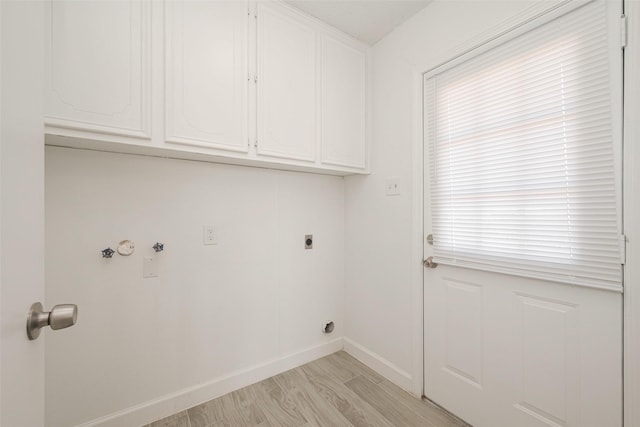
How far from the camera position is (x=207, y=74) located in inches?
56.3

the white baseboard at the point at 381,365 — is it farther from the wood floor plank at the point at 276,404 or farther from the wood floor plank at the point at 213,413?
the wood floor plank at the point at 213,413

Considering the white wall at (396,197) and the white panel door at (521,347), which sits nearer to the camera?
the white panel door at (521,347)

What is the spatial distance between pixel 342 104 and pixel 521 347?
188 centimetres

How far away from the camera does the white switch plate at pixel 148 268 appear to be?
5.00 feet

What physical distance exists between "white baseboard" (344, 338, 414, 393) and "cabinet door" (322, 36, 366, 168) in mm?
1528

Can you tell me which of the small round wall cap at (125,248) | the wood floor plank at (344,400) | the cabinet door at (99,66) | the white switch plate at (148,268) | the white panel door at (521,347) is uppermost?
the cabinet door at (99,66)

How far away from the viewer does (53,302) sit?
51.2 inches

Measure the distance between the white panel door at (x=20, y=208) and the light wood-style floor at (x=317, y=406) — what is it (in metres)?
1.17

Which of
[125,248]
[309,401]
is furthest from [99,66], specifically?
[309,401]

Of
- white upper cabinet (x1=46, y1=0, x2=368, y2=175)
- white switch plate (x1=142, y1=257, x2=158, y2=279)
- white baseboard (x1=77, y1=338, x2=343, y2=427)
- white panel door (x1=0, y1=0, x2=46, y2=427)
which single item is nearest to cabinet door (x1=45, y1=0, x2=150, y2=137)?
white upper cabinet (x1=46, y1=0, x2=368, y2=175)

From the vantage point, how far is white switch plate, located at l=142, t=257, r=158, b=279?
1.53 m

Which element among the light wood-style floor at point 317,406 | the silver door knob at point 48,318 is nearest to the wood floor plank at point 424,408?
the light wood-style floor at point 317,406

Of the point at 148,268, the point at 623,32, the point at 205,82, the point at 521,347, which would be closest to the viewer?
the point at 623,32

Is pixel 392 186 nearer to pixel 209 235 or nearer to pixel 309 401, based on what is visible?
pixel 209 235
